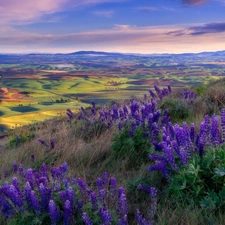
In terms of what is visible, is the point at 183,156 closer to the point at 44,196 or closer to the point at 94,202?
the point at 94,202

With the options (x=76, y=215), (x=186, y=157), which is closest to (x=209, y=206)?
(x=186, y=157)

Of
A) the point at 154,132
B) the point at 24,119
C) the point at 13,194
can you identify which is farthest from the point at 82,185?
the point at 24,119

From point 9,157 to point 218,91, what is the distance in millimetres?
5828

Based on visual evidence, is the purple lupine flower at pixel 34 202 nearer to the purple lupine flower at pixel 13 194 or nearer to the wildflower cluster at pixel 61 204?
the wildflower cluster at pixel 61 204

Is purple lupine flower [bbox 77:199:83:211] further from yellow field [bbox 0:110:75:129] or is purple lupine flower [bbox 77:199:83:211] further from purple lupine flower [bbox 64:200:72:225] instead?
yellow field [bbox 0:110:75:129]

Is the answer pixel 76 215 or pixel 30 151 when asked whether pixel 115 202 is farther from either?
pixel 30 151

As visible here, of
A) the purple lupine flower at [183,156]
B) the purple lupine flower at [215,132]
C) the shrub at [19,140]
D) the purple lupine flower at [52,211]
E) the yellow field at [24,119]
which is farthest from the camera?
the yellow field at [24,119]

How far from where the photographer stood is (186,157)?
3014mm

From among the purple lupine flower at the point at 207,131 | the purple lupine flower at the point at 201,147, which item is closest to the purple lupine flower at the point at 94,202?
the purple lupine flower at the point at 201,147

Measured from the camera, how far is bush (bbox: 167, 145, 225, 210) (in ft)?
9.08

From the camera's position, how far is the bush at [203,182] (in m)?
2.77

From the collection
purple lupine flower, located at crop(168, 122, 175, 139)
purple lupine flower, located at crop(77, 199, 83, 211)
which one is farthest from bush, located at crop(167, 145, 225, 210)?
purple lupine flower, located at crop(77, 199, 83, 211)

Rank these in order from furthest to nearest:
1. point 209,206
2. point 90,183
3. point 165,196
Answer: point 90,183 < point 165,196 < point 209,206

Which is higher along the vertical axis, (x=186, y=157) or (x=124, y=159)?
(x=186, y=157)
